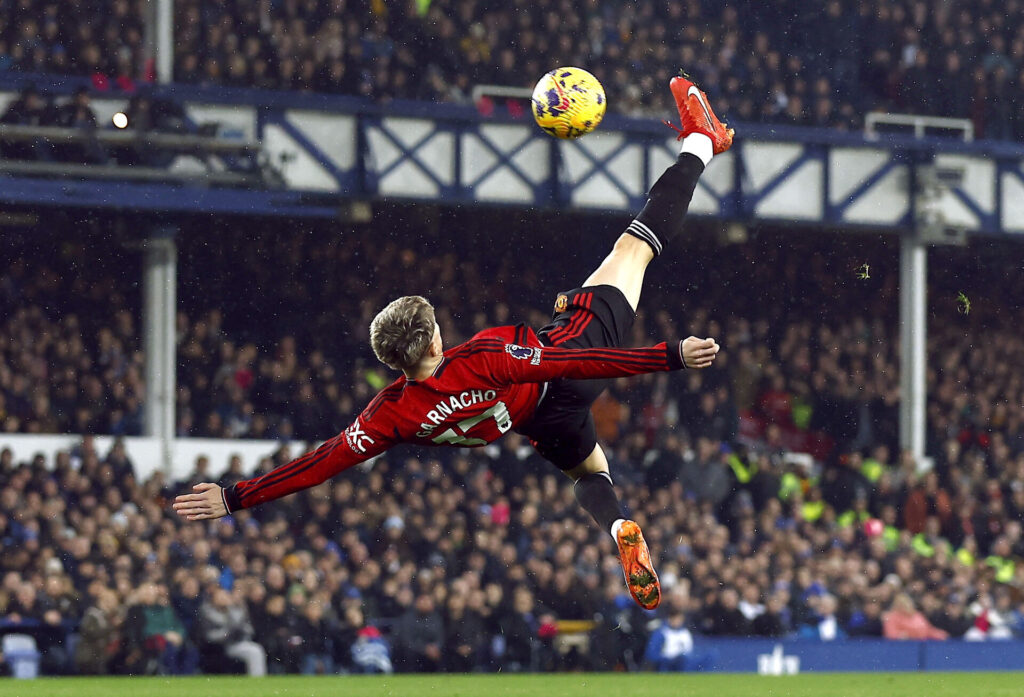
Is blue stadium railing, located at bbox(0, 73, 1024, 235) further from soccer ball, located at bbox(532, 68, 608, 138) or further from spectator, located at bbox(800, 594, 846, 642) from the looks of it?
soccer ball, located at bbox(532, 68, 608, 138)

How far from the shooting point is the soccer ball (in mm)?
9672

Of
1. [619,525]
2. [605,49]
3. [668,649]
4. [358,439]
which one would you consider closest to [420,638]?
[668,649]

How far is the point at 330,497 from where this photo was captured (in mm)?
16938

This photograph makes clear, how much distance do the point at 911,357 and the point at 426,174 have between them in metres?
6.72

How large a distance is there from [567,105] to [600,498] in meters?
2.37

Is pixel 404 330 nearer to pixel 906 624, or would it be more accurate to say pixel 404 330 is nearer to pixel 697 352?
pixel 697 352

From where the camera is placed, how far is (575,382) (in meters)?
8.38

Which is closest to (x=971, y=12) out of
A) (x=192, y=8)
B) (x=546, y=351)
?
(x=192, y=8)

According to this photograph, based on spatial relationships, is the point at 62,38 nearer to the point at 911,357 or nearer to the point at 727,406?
the point at 727,406

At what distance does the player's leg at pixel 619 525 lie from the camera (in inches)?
319

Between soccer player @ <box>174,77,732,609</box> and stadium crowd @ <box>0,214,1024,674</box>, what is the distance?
6.77 m

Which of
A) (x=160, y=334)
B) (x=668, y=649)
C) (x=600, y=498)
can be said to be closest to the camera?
(x=600, y=498)

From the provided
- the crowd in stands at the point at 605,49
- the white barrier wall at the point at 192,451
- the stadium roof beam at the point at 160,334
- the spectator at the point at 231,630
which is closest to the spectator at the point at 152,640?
the spectator at the point at 231,630

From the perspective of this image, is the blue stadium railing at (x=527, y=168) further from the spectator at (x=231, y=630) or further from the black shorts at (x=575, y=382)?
the black shorts at (x=575, y=382)
